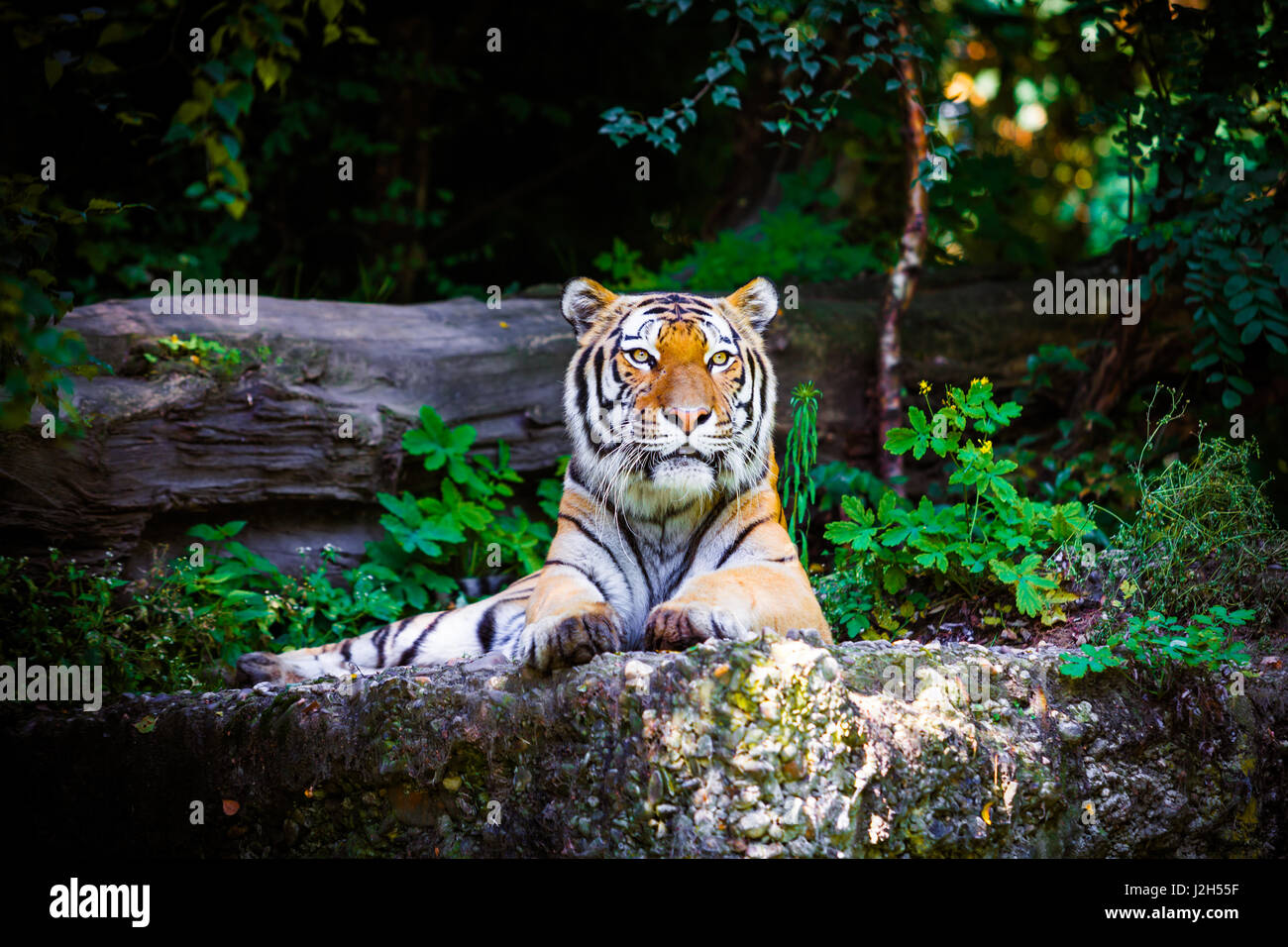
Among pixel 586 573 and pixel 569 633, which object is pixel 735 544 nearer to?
pixel 586 573

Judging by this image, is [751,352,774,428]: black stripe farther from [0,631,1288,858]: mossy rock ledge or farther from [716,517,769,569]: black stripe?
[0,631,1288,858]: mossy rock ledge

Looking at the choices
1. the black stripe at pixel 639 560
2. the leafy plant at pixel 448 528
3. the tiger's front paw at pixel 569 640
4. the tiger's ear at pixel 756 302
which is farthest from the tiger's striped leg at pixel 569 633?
the leafy plant at pixel 448 528

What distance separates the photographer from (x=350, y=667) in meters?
4.59

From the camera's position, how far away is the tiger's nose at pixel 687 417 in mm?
3504

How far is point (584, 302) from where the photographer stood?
4207 millimetres

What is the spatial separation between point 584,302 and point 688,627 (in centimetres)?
157

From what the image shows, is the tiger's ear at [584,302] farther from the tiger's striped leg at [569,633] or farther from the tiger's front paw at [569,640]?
the tiger's front paw at [569,640]

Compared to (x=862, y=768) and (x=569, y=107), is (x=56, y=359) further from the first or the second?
(x=569, y=107)

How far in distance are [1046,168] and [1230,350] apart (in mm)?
11118

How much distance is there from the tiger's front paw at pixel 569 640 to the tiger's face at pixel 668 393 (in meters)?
0.63

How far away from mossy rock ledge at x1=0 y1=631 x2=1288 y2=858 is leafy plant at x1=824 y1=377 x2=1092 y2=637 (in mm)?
782

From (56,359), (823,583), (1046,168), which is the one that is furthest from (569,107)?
(1046,168)

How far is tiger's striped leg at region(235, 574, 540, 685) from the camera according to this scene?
4625mm

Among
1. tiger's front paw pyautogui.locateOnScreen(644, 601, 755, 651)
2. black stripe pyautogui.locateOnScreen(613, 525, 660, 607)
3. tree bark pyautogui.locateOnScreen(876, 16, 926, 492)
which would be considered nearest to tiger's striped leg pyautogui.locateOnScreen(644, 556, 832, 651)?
tiger's front paw pyautogui.locateOnScreen(644, 601, 755, 651)
